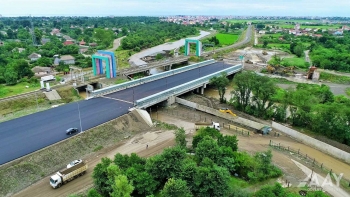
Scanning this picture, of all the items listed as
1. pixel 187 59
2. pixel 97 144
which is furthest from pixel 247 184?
pixel 187 59

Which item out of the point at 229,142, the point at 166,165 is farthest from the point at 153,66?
the point at 166,165

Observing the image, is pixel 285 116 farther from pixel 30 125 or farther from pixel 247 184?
pixel 30 125

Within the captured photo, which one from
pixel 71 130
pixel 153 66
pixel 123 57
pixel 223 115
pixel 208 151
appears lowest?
pixel 223 115

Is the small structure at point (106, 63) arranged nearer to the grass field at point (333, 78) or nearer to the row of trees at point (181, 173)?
the row of trees at point (181, 173)

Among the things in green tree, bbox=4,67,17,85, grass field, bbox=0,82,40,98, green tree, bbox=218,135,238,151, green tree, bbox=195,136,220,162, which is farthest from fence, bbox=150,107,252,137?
green tree, bbox=4,67,17,85

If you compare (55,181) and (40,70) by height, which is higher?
(40,70)

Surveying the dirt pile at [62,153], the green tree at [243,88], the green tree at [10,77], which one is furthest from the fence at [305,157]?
the green tree at [10,77]

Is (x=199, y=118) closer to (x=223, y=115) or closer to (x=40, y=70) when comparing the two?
(x=223, y=115)

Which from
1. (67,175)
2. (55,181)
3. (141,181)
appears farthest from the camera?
(67,175)
